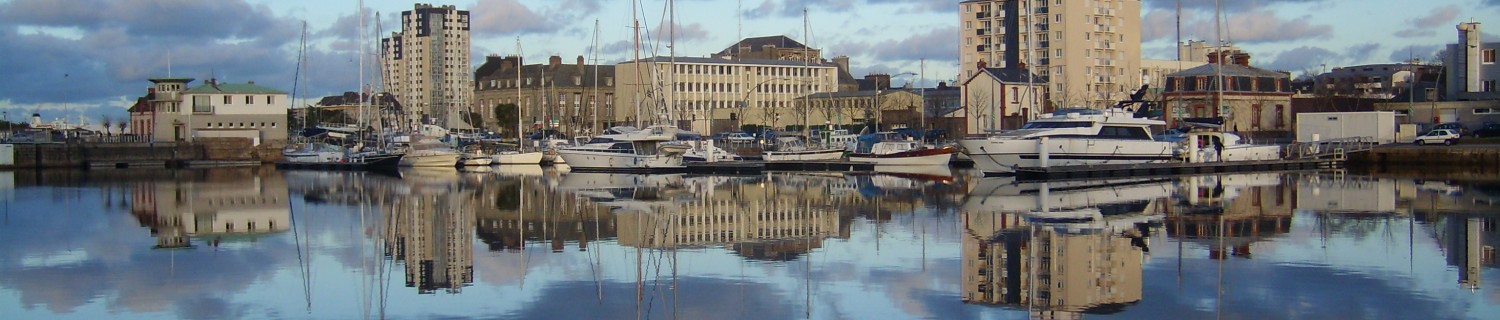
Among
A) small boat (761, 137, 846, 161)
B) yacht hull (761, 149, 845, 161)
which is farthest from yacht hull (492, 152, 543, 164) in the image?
yacht hull (761, 149, 845, 161)

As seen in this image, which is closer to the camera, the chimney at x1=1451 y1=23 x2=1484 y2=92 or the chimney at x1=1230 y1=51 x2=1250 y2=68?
the chimney at x1=1451 y1=23 x2=1484 y2=92

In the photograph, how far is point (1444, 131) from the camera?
59688mm

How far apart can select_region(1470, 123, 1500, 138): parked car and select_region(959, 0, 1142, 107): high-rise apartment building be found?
1322 inches

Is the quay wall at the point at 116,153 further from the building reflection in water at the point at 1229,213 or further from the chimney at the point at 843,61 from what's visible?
the chimney at the point at 843,61

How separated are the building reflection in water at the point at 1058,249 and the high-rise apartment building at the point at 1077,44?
68.9 metres

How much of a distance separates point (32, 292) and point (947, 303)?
10881 mm

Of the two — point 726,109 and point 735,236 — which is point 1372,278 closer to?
point 735,236

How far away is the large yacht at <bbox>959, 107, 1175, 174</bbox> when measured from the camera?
46.5 m

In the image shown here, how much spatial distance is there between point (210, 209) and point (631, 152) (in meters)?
24.3

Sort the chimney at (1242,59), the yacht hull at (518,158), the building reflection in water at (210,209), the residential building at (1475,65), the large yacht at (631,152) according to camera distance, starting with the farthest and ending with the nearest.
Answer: the chimney at (1242,59) < the residential building at (1475,65) < the yacht hull at (518,158) < the large yacht at (631,152) < the building reflection in water at (210,209)

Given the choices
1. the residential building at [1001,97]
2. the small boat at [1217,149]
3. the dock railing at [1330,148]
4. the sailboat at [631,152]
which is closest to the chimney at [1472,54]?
the dock railing at [1330,148]

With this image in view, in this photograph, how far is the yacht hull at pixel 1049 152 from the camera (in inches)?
1829

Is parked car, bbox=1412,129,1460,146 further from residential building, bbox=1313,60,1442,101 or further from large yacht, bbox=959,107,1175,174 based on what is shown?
residential building, bbox=1313,60,1442,101

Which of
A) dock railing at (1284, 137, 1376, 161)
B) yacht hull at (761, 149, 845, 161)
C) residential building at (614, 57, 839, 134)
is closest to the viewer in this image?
dock railing at (1284, 137, 1376, 161)
